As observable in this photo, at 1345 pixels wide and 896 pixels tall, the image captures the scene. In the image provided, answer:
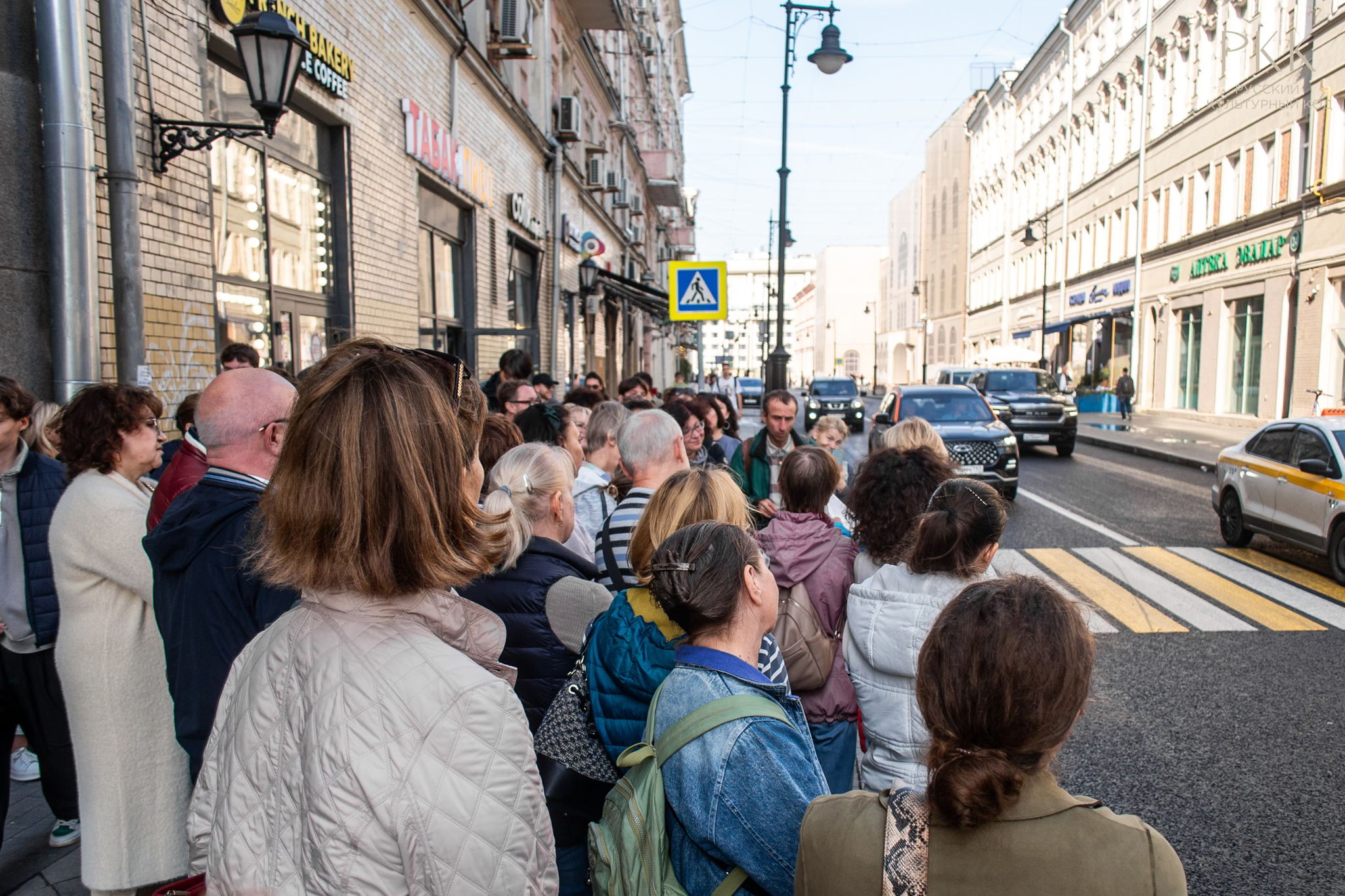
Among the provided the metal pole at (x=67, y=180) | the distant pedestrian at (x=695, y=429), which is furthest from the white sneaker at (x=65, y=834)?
the distant pedestrian at (x=695, y=429)

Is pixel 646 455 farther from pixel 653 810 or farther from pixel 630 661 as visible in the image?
pixel 653 810

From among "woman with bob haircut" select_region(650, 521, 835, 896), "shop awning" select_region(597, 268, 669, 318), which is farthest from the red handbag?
"shop awning" select_region(597, 268, 669, 318)

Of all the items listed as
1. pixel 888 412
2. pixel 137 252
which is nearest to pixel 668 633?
pixel 137 252

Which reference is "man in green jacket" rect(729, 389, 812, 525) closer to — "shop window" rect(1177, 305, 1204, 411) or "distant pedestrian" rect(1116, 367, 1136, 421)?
"distant pedestrian" rect(1116, 367, 1136, 421)

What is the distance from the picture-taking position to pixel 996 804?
1.49 metres

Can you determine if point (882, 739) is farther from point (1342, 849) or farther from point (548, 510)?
point (1342, 849)

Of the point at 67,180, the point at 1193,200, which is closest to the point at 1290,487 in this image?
the point at 67,180

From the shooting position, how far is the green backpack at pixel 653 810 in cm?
184

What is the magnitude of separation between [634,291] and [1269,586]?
19916 millimetres

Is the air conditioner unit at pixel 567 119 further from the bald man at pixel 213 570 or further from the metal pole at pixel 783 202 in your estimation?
the bald man at pixel 213 570

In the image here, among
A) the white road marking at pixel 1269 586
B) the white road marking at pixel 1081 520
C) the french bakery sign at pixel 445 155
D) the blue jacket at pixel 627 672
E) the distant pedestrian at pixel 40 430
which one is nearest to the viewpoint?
the blue jacket at pixel 627 672

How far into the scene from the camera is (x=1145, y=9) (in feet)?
113

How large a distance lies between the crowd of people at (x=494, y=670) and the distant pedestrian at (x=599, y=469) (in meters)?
0.94

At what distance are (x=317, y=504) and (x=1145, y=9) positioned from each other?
1635 inches
